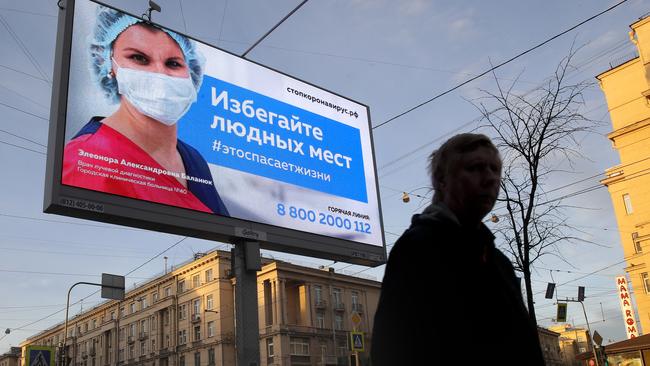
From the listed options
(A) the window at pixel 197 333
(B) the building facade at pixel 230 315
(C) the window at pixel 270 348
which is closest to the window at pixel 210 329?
(B) the building facade at pixel 230 315

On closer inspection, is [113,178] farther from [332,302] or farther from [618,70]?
[332,302]

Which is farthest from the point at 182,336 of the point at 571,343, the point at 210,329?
the point at 571,343

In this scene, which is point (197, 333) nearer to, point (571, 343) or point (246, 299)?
point (246, 299)

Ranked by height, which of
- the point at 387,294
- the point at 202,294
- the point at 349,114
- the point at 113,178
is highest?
the point at 202,294

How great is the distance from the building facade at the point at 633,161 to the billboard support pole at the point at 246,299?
3389 cm

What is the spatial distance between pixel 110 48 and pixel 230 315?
50.7 m

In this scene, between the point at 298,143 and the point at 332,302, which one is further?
the point at 332,302

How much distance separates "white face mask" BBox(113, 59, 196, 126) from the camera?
8367mm

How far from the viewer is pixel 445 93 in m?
11.9

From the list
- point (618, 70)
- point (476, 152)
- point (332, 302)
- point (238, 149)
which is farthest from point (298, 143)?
point (332, 302)

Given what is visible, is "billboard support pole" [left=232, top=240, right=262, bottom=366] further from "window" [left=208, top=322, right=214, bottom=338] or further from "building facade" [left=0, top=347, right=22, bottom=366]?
"building facade" [left=0, top=347, right=22, bottom=366]

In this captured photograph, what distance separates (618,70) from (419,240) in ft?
139

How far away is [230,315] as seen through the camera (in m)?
56.5

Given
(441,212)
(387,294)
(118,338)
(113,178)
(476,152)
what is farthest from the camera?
(118,338)
